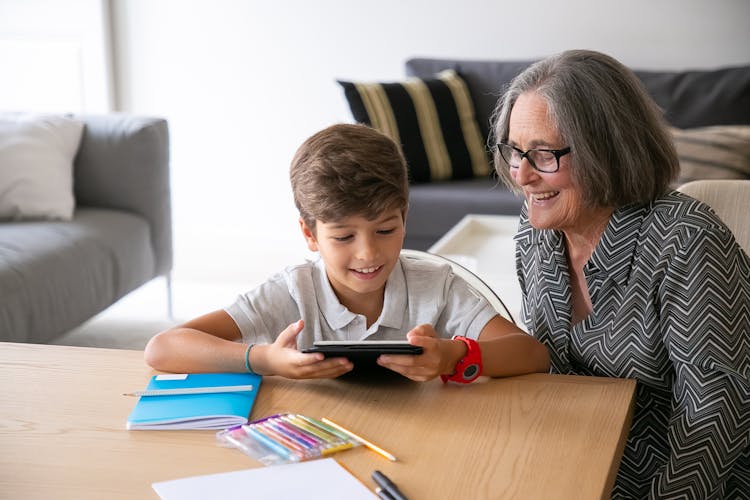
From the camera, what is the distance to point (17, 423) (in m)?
1.21

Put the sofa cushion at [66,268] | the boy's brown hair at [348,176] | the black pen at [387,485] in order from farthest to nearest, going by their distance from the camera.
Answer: the sofa cushion at [66,268] < the boy's brown hair at [348,176] < the black pen at [387,485]

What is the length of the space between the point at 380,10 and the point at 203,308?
1.65m

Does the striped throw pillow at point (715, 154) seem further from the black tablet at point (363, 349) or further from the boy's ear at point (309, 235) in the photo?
the black tablet at point (363, 349)

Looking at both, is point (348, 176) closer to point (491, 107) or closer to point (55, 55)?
point (491, 107)

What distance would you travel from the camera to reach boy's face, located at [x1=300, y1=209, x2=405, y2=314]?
1435mm

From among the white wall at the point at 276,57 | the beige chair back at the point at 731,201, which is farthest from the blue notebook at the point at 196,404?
the white wall at the point at 276,57

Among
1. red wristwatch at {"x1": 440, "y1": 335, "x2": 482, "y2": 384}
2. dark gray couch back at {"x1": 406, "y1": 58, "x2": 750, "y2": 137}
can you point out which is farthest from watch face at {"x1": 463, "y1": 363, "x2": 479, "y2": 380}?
dark gray couch back at {"x1": 406, "y1": 58, "x2": 750, "y2": 137}

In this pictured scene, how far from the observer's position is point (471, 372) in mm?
1323

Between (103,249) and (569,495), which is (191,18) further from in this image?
(569,495)

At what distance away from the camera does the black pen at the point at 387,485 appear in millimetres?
1011

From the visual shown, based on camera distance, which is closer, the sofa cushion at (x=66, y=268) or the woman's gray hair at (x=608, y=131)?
the woman's gray hair at (x=608, y=131)

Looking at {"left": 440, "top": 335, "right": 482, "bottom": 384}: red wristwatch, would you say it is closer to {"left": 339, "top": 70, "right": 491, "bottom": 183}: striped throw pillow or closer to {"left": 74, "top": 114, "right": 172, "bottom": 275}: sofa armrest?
{"left": 74, "top": 114, "right": 172, "bottom": 275}: sofa armrest

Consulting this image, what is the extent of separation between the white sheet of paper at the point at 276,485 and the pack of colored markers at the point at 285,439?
0.02 meters

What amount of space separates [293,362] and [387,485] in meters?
0.29
